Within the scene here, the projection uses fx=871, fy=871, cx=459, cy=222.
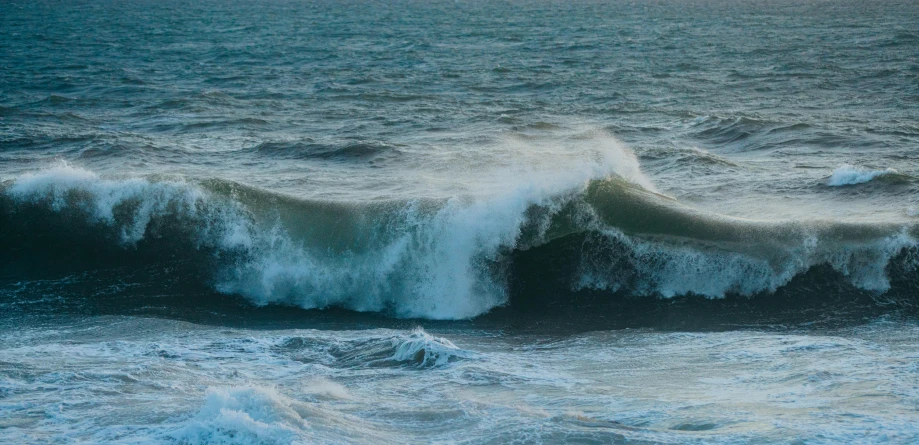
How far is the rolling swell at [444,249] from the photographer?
11.2 meters

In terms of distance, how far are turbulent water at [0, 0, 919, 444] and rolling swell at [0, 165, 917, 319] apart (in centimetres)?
4

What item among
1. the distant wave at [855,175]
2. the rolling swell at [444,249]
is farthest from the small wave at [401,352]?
the distant wave at [855,175]

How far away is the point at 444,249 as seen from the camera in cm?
1189

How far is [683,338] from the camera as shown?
9.62 metres

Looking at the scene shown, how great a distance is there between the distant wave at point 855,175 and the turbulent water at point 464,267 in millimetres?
36

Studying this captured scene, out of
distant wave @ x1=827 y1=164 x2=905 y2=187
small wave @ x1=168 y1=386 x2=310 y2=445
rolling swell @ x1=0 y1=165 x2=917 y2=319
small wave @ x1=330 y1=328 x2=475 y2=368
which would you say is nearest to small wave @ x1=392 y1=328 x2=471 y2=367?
small wave @ x1=330 y1=328 x2=475 y2=368

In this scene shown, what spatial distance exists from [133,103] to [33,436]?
1873cm

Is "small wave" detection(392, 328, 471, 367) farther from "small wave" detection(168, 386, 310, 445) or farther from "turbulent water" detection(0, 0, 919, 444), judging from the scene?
"small wave" detection(168, 386, 310, 445)

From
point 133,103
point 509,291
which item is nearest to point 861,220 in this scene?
point 509,291

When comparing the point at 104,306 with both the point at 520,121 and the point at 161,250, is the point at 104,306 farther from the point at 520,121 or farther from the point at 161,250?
the point at 520,121

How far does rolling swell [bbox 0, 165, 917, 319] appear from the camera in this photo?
11.2 metres

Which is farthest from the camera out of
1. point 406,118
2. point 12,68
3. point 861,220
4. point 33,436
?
point 12,68

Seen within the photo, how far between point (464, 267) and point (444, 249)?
1.31ft

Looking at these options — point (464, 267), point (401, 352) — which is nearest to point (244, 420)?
point (401, 352)
